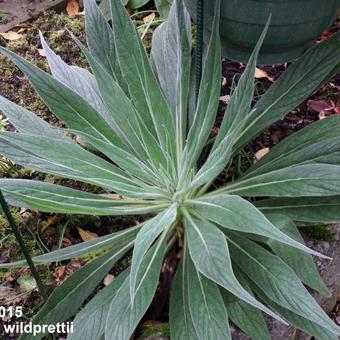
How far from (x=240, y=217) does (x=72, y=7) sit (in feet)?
6.07

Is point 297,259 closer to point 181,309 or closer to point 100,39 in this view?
point 181,309

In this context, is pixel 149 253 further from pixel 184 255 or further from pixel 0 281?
pixel 0 281

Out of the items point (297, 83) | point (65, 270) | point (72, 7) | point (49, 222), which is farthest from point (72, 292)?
point (72, 7)

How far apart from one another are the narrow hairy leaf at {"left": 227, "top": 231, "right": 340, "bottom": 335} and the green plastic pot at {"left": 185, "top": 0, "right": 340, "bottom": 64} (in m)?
0.54

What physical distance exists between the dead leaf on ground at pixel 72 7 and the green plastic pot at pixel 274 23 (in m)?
1.21

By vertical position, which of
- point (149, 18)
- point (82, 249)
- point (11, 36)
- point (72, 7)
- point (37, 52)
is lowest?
point (82, 249)

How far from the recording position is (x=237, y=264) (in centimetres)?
143

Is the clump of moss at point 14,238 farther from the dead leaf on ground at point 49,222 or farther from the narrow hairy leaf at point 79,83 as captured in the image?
the narrow hairy leaf at point 79,83

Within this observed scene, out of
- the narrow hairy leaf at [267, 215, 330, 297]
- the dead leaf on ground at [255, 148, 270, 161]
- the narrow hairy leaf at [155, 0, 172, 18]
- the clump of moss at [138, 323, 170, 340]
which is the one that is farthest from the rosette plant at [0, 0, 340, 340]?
the narrow hairy leaf at [155, 0, 172, 18]

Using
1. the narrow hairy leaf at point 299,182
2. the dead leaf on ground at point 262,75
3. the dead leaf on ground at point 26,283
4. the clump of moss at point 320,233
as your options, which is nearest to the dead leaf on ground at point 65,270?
the dead leaf on ground at point 26,283

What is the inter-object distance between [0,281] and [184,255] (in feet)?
2.05

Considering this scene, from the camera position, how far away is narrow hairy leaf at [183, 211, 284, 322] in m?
1.08

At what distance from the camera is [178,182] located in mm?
1469

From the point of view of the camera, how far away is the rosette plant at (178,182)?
1.27m
